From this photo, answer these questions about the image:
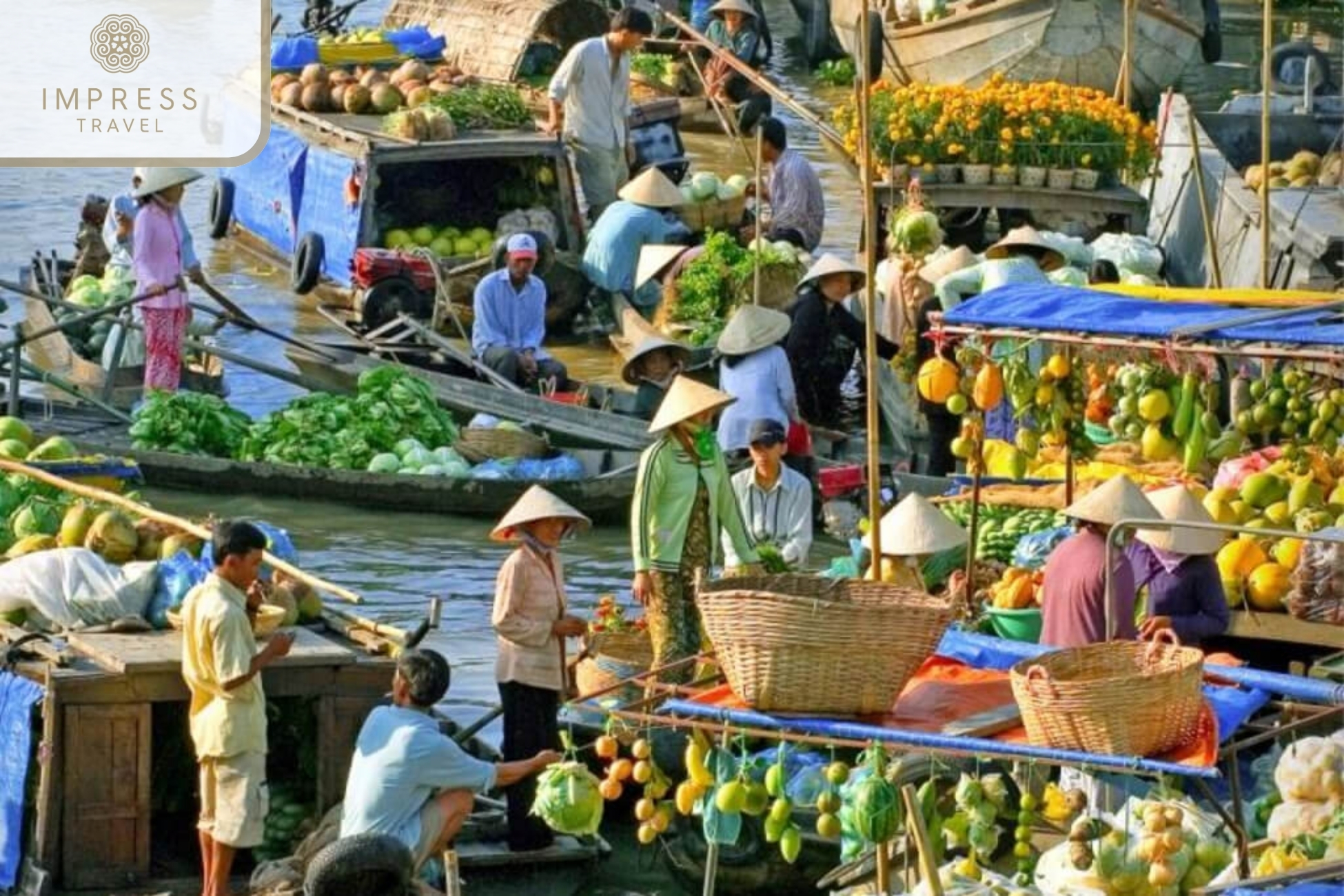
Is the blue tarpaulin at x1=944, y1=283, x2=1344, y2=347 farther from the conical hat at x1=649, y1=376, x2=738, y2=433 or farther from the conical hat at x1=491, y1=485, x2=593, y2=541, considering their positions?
the conical hat at x1=491, y1=485, x2=593, y2=541

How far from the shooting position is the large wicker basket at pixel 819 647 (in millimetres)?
7352

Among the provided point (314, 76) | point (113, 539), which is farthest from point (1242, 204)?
point (113, 539)

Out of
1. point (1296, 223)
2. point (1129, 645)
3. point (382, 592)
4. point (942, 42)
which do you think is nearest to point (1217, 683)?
point (1129, 645)

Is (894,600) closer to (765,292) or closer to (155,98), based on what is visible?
(155,98)

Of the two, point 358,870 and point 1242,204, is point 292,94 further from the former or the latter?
point 358,870

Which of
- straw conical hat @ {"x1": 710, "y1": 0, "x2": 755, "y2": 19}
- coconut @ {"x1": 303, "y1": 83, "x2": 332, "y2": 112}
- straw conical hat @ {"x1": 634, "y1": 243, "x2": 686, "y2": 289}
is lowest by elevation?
straw conical hat @ {"x1": 634, "y1": 243, "x2": 686, "y2": 289}

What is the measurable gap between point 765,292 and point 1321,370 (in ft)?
21.3

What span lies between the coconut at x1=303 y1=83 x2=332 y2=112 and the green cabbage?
11456mm

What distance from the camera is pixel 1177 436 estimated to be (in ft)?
30.5

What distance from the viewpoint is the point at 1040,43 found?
24.8 m

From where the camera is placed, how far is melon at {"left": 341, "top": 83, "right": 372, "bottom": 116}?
18547 millimetres

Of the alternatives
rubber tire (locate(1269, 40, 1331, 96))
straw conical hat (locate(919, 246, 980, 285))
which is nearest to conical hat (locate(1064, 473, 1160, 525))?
straw conical hat (locate(919, 246, 980, 285))

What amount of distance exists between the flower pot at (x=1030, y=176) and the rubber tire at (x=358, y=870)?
1071 centimetres

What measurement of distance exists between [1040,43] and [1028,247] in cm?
1131
